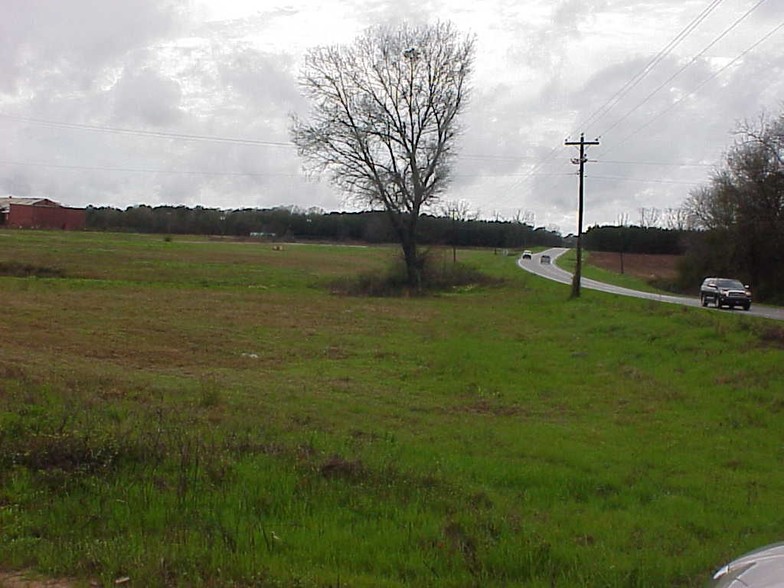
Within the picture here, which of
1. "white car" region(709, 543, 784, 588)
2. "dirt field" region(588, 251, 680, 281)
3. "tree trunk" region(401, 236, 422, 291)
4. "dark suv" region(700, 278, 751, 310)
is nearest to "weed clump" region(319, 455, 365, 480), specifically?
"white car" region(709, 543, 784, 588)

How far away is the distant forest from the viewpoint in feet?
436

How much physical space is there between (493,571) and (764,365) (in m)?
17.7

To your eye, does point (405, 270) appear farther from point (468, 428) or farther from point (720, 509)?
point (720, 509)

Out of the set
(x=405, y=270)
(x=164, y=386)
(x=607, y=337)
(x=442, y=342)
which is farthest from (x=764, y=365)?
(x=405, y=270)

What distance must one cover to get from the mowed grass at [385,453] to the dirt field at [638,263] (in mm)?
63252

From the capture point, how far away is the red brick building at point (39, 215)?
121 m

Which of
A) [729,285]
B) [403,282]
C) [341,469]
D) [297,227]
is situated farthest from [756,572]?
[297,227]

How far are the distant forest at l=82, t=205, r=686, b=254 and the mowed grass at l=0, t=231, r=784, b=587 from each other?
3954 inches

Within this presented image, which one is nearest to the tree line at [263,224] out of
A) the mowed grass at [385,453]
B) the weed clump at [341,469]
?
the mowed grass at [385,453]

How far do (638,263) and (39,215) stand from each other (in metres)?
90.1

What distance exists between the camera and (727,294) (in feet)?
140

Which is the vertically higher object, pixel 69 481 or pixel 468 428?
pixel 69 481

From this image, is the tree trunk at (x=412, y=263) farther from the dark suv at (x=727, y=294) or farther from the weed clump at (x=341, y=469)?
the weed clump at (x=341, y=469)

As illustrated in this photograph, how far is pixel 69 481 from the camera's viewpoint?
25.3 feet
